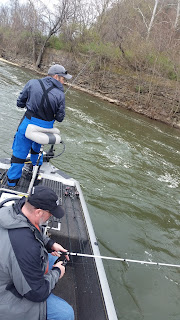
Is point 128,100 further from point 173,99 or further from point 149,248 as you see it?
point 149,248

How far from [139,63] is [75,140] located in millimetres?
14383

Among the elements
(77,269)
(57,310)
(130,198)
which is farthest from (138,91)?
(57,310)

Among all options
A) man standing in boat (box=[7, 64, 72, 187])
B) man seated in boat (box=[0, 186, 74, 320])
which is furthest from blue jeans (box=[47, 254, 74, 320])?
man standing in boat (box=[7, 64, 72, 187])

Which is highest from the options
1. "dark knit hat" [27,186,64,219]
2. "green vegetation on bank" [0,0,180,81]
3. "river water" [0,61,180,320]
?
"green vegetation on bank" [0,0,180,81]

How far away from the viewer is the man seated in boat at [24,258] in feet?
5.41

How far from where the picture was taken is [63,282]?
2875 mm

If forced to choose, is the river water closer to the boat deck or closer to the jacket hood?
the boat deck

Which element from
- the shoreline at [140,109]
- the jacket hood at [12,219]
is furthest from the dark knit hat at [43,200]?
the shoreline at [140,109]

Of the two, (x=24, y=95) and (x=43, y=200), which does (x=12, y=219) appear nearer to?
(x=43, y=200)

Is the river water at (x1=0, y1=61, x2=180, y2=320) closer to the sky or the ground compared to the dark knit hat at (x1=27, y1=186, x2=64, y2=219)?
closer to the ground

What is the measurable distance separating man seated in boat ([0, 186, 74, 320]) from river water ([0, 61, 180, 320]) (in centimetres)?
196

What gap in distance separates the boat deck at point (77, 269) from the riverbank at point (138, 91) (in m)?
14.6

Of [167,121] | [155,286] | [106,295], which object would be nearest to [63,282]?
[106,295]

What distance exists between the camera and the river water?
3.67 m
